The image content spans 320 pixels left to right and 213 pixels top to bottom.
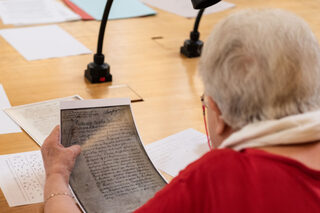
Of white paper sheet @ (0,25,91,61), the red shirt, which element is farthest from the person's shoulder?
white paper sheet @ (0,25,91,61)

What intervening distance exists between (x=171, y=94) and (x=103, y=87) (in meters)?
0.21

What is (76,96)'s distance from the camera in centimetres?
156

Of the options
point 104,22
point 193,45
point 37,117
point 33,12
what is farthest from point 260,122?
point 33,12

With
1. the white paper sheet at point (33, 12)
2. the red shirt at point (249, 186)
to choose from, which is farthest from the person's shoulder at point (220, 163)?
the white paper sheet at point (33, 12)

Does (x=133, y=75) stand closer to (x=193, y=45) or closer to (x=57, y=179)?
(x=193, y=45)

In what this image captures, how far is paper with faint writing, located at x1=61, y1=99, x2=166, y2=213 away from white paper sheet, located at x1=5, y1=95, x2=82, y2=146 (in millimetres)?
155

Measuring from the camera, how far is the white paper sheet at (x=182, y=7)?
2.37 meters

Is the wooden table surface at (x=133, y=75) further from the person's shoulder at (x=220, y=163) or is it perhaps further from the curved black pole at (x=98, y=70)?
the person's shoulder at (x=220, y=163)

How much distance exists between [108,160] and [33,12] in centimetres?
119

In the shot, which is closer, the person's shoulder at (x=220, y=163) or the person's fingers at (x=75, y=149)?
the person's shoulder at (x=220, y=163)

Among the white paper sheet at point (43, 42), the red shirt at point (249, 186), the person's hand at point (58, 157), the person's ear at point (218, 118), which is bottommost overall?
the white paper sheet at point (43, 42)

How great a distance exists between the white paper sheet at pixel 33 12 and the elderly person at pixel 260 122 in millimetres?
1453

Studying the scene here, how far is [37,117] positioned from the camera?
4.66ft

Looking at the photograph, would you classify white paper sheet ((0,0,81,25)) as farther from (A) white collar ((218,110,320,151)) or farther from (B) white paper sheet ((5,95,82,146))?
(A) white collar ((218,110,320,151))
